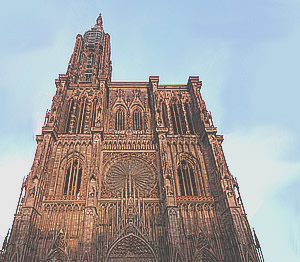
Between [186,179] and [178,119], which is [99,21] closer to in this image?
[178,119]

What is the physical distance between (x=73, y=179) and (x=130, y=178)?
5171 mm

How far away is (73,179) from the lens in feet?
71.2

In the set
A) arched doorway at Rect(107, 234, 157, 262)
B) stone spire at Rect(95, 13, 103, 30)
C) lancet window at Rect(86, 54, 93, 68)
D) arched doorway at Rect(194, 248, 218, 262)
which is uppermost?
stone spire at Rect(95, 13, 103, 30)

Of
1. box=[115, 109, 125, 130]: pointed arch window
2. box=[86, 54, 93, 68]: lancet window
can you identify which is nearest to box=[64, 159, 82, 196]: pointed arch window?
box=[115, 109, 125, 130]: pointed arch window

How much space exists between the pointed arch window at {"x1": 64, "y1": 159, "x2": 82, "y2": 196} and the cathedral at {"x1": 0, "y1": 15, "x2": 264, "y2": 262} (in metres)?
0.09

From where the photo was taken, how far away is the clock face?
829 inches

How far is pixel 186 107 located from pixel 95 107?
1080 centimetres

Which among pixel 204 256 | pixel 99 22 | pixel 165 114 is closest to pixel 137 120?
pixel 165 114

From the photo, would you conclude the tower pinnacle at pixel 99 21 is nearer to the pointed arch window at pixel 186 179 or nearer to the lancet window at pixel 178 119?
the lancet window at pixel 178 119

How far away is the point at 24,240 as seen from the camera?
53.5 feet

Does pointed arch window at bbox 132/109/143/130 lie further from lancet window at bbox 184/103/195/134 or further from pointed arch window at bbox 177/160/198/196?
pointed arch window at bbox 177/160/198/196

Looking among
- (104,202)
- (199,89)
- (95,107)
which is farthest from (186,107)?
(104,202)

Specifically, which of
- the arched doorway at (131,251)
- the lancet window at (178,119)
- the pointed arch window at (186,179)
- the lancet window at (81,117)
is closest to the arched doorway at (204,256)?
the arched doorway at (131,251)

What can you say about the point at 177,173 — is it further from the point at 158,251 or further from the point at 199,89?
the point at 199,89
